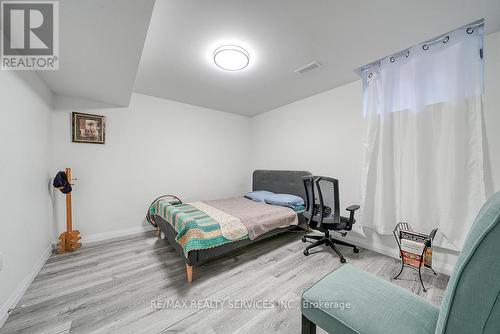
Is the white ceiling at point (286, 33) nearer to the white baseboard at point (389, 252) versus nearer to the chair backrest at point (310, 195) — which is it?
the chair backrest at point (310, 195)

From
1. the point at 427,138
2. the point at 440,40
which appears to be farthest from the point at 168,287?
the point at 440,40

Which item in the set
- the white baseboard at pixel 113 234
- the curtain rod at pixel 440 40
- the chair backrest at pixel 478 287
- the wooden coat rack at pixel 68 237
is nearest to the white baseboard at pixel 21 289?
the wooden coat rack at pixel 68 237

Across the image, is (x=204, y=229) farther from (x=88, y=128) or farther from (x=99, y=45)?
(x=88, y=128)

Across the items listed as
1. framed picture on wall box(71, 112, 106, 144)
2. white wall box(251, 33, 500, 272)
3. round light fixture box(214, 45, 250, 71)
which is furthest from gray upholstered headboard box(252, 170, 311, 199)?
framed picture on wall box(71, 112, 106, 144)

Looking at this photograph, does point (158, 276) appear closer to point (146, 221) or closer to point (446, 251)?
point (146, 221)

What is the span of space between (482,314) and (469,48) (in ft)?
8.26

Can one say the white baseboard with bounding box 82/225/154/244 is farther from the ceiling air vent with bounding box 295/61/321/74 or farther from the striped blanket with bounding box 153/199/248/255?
the ceiling air vent with bounding box 295/61/321/74

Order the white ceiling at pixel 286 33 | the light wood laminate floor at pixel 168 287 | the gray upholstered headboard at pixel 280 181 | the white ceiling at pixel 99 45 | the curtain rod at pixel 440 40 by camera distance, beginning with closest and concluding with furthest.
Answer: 1. the white ceiling at pixel 99 45
2. the light wood laminate floor at pixel 168 287
3. the white ceiling at pixel 286 33
4. the curtain rod at pixel 440 40
5. the gray upholstered headboard at pixel 280 181

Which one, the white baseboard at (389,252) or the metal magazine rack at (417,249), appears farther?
the white baseboard at (389,252)

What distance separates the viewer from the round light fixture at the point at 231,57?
6.38ft

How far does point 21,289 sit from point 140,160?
2.00 metres

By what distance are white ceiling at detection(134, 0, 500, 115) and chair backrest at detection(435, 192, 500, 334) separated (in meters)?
1.76

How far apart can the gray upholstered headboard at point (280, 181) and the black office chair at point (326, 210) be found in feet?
2.44

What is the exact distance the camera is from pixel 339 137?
2.93 m
